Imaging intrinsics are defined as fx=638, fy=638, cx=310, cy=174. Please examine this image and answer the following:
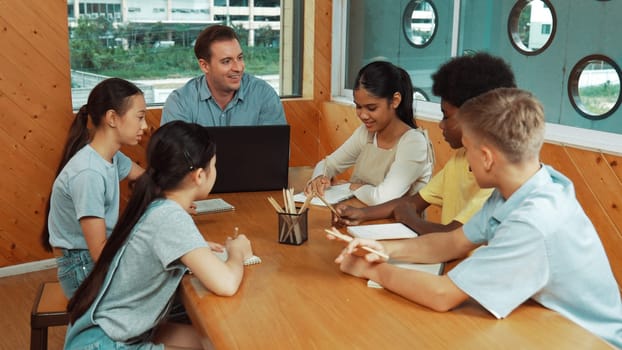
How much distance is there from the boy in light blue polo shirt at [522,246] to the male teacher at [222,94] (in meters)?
1.87

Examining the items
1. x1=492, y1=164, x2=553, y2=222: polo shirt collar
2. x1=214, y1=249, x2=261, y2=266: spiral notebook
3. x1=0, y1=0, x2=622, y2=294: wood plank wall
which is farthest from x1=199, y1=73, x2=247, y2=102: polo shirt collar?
x1=492, y1=164, x2=553, y2=222: polo shirt collar

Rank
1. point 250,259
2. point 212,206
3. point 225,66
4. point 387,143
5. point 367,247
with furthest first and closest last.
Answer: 1. point 225,66
2. point 387,143
3. point 212,206
4. point 250,259
5. point 367,247

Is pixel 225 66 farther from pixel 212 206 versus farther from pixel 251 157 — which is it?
pixel 212 206

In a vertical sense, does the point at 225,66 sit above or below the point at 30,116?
above

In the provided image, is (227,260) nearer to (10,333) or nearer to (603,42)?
(10,333)

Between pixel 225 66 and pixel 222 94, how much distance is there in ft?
0.50

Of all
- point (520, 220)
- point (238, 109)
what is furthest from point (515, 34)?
point (520, 220)

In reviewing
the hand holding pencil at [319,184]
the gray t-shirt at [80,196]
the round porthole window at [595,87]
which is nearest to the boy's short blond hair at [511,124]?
the hand holding pencil at [319,184]

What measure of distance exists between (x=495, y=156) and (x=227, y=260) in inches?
27.6

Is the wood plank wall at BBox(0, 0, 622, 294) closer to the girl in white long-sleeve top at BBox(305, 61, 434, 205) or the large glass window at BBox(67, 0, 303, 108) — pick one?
the large glass window at BBox(67, 0, 303, 108)

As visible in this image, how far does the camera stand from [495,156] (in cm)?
139

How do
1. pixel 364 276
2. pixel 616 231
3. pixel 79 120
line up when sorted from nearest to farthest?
pixel 364 276 → pixel 79 120 → pixel 616 231

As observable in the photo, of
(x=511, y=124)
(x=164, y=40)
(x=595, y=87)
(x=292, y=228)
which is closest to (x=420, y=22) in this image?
(x=595, y=87)

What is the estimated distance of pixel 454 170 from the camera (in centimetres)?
215
